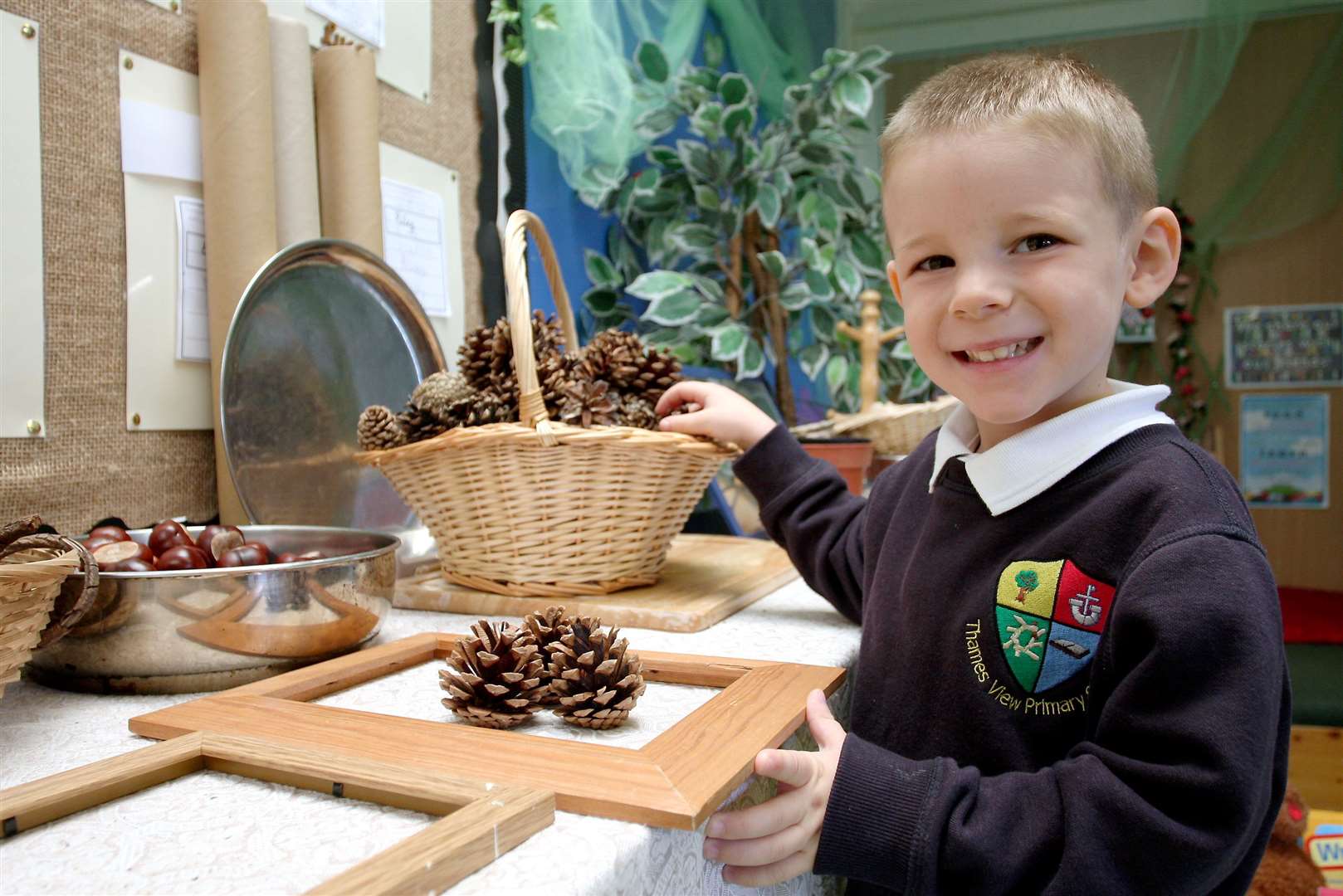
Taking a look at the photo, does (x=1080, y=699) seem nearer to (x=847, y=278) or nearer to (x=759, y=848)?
(x=759, y=848)

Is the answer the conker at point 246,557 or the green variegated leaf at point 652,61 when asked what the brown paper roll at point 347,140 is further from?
the green variegated leaf at point 652,61

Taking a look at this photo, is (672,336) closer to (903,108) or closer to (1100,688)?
(903,108)

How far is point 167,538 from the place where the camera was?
0.69 metres

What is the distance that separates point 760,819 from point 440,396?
52 cm

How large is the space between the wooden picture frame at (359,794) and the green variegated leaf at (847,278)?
147 centimetres

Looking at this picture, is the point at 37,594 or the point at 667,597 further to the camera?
the point at 667,597

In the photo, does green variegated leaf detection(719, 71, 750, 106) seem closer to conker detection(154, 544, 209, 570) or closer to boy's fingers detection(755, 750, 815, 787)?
conker detection(154, 544, 209, 570)

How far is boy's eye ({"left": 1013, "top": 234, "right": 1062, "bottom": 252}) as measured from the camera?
582 millimetres

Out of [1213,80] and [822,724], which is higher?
[1213,80]

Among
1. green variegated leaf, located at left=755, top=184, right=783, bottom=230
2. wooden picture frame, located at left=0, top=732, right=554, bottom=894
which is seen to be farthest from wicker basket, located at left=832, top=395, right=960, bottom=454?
wooden picture frame, located at left=0, top=732, right=554, bottom=894

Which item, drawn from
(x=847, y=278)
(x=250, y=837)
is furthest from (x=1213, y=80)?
(x=250, y=837)

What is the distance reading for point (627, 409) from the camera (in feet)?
2.91

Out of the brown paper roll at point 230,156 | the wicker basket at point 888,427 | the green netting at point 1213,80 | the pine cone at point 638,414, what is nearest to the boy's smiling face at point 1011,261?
the pine cone at point 638,414

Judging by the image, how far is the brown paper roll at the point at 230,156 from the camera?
37.2 inches
